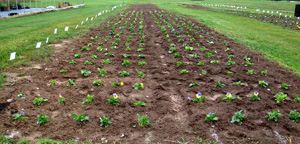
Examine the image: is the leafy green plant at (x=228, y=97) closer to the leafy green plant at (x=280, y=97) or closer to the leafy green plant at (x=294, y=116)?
the leafy green plant at (x=280, y=97)

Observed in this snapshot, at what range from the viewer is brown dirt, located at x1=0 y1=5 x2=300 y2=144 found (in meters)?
3.90

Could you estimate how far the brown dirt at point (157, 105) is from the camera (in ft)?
12.8

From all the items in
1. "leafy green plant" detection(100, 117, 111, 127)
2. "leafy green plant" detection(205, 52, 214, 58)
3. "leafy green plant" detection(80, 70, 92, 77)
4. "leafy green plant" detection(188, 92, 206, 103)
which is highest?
"leafy green plant" detection(205, 52, 214, 58)

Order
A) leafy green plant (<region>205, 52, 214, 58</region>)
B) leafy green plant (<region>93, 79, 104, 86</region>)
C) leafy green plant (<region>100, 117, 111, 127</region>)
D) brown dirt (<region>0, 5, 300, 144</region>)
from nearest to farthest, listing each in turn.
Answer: brown dirt (<region>0, 5, 300, 144</region>) → leafy green plant (<region>100, 117, 111, 127</region>) → leafy green plant (<region>93, 79, 104, 86</region>) → leafy green plant (<region>205, 52, 214, 58</region>)

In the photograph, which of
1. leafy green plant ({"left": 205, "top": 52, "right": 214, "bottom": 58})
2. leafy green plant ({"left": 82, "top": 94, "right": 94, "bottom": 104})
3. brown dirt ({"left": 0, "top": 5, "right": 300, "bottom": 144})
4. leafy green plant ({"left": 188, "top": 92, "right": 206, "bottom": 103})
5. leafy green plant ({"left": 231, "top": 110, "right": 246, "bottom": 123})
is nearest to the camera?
brown dirt ({"left": 0, "top": 5, "right": 300, "bottom": 144})

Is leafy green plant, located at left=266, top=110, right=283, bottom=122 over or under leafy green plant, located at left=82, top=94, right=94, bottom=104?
under

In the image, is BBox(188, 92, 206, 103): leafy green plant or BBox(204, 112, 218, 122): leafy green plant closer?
BBox(204, 112, 218, 122): leafy green plant

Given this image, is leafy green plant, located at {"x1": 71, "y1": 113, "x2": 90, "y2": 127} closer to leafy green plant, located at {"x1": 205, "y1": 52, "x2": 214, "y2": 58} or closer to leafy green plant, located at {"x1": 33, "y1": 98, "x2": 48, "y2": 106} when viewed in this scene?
leafy green plant, located at {"x1": 33, "y1": 98, "x2": 48, "y2": 106}

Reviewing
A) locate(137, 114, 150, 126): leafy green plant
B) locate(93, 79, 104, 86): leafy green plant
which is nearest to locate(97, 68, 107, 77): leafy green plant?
locate(93, 79, 104, 86): leafy green plant

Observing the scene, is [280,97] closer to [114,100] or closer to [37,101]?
[114,100]

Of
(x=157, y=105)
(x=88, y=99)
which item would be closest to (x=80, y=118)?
(x=88, y=99)

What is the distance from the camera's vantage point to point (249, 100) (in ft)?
16.7

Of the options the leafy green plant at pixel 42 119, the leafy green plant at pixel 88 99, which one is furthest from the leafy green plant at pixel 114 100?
the leafy green plant at pixel 42 119

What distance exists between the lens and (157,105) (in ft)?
15.9
